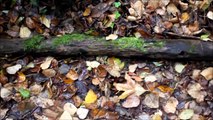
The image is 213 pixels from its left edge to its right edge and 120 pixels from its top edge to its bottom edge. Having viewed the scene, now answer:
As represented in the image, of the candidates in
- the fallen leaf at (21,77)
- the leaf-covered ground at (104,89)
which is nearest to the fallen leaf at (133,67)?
the leaf-covered ground at (104,89)

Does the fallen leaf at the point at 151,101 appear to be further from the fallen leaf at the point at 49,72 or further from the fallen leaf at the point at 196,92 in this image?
the fallen leaf at the point at 49,72

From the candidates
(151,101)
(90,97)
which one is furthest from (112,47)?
(151,101)

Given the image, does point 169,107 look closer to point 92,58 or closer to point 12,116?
point 92,58

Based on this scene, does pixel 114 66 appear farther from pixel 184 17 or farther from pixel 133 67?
pixel 184 17

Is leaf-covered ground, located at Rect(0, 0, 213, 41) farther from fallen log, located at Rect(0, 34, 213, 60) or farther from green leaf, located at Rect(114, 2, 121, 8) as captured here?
fallen log, located at Rect(0, 34, 213, 60)

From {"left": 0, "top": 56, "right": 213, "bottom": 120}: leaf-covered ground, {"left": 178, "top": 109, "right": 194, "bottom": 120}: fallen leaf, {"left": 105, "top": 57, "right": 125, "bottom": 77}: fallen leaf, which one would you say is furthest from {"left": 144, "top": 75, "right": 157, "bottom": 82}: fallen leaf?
{"left": 178, "top": 109, "right": 194, "bottom": 120}: fallen leaf

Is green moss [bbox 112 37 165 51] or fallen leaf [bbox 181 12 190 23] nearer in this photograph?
green moss [bbox 112 37 165 51]

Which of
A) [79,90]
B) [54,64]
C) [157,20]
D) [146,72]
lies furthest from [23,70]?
[157,20]
